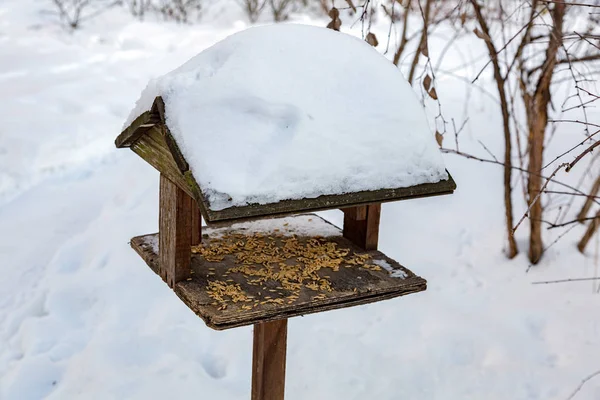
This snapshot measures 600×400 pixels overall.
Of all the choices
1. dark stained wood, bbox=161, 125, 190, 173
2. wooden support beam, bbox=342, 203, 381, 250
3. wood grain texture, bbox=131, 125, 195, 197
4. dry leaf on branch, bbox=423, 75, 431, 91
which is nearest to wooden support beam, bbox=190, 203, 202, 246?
wood grain texture, bbox=131, 125, 195, 197

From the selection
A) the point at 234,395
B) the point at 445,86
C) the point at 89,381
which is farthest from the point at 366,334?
the point at 445,86

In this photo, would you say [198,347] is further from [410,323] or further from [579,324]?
[579,324]

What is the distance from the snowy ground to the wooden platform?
42.2 inches

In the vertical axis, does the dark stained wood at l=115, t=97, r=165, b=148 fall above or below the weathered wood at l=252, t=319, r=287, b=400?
above

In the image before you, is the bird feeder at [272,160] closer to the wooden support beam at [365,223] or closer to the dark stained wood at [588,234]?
the wooden support beam at [365,223]

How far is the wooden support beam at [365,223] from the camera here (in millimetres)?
1740

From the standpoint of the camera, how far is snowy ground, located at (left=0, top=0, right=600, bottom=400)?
2.69 meters

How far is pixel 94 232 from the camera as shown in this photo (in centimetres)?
362

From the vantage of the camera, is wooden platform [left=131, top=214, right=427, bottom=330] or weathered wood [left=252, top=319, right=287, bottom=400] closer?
wooden platform [left=131, top=214, right=427, bottom=330]

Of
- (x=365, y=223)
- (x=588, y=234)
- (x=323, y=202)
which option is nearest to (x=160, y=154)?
(x=323, y=202)

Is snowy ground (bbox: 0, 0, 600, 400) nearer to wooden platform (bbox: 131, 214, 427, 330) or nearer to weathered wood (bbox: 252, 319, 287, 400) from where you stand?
weathered wood (bbox: 252, 319, 287, 400)

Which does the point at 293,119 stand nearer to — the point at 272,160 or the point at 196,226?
the point at 272,160

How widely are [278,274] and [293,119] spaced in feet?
1.34

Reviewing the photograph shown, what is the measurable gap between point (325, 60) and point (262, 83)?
179 mm
